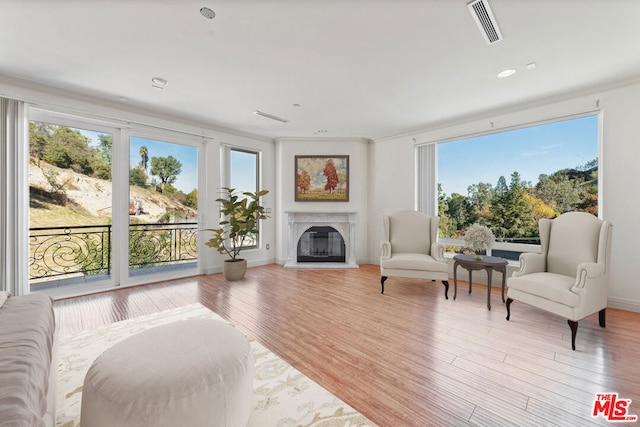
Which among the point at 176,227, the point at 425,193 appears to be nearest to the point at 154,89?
the point at 176,227

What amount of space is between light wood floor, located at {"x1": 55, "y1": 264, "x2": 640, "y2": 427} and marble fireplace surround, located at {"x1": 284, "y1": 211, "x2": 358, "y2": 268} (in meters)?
1.59

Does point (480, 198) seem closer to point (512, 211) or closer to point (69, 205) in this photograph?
point (512, 211)

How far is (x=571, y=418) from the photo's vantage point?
146 cm

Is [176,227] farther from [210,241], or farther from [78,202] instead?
[78,202]

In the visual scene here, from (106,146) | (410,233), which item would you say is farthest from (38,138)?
(410,233)

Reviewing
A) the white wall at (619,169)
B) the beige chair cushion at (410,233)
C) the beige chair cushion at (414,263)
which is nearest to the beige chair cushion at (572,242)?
the white wall at (619,169)

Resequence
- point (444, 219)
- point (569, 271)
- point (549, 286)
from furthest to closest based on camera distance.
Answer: point (444, 219) < point (569, 271) < point (549, 286)

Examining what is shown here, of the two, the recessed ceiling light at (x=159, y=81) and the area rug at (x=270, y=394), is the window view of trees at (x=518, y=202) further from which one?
the recessed ceiling light at (x=159, y=81)

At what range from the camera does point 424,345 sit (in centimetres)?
225

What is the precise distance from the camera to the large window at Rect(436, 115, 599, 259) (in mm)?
3482

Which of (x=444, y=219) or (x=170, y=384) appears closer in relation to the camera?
(x=170, y=384)

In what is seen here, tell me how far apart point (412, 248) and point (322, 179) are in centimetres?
243

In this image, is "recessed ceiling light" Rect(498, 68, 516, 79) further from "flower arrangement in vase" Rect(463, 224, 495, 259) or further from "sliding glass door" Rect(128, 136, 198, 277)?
"sliding glass door" Rect(128, 136, 198, 277)

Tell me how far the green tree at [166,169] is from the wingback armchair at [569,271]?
5.04 m
